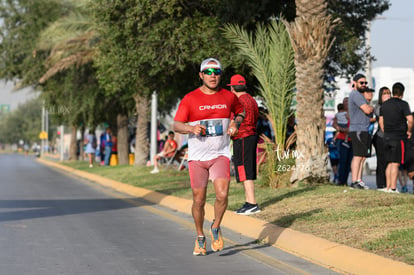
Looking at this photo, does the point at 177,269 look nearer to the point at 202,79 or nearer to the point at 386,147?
the point at 202,79

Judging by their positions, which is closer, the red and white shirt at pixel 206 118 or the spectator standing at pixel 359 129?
the red and white shirt at pixel 206 118

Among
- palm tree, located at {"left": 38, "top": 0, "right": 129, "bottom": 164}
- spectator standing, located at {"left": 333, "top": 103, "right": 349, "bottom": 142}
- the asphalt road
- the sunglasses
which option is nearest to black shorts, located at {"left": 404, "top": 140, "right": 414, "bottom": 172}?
spectator standing, located at {"left": 333, "top": 103, "right": 349, "bottom": 142}

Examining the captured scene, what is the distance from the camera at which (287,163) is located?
16.0m

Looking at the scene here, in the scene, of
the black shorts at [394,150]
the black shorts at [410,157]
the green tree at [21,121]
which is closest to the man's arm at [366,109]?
the black shorts at [394,150]

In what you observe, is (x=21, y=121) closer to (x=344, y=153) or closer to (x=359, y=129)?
(x=344, y=153)

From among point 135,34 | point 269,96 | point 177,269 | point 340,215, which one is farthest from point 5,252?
point 135,34

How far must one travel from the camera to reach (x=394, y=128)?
1441 centimetres

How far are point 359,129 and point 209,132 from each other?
22.7ft

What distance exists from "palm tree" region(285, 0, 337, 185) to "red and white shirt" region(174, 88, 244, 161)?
264 inches

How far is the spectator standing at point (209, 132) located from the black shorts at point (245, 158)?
3133 millimetres

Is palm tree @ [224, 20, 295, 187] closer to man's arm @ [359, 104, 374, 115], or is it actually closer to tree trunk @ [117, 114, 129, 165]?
man's arm @ [359, 104, 374, 115]

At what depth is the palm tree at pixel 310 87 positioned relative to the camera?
1543cm

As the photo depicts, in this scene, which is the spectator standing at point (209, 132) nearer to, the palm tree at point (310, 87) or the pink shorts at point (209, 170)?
the pink shorts at point (209, 170)

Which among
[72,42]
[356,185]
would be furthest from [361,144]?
[72,42]
